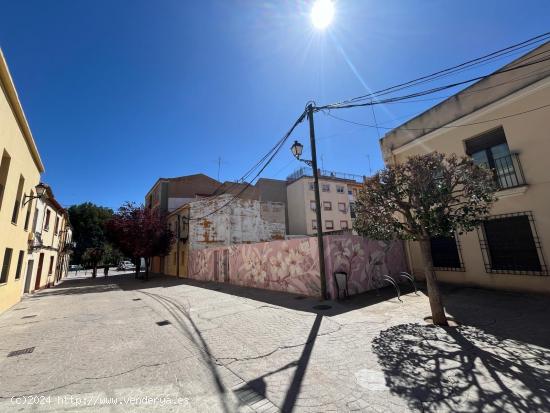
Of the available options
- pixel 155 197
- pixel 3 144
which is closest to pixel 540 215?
pixel 3 144

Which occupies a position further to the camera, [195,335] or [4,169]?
[4,169]

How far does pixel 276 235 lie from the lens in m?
24.2

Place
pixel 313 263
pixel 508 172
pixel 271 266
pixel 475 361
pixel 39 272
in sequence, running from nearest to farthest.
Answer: pixel 475 361 → pixel 508 172 → pixel 313 263 → pixel 271 266 → pixel 39 272

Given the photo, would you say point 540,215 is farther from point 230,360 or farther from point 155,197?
point 155,197

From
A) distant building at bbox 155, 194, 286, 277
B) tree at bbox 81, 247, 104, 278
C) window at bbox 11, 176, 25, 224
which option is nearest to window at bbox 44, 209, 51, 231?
window at bbox 11, 176, 25, 224

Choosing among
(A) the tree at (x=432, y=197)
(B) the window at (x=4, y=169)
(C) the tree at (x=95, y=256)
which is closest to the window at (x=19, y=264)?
(B) the window at (x=4, y=169)

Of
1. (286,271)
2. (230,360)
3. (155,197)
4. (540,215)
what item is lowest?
(230,360)

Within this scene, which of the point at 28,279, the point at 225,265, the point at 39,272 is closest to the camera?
the point at 28,279

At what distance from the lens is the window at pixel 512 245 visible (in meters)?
7.46

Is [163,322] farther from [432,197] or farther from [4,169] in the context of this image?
[432,197]

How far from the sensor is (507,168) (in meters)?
8.23

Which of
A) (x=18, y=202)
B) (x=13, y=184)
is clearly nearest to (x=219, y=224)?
(x=18, y=202)

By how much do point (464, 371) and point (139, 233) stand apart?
21.9 metres

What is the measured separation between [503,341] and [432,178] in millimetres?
3304
